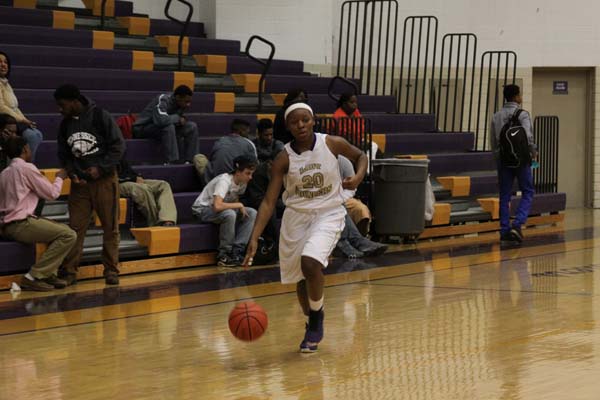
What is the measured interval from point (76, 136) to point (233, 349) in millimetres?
3704

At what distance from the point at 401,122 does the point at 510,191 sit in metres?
3.22

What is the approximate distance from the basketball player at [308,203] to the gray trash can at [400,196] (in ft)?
21.0

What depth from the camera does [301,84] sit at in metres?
17.3

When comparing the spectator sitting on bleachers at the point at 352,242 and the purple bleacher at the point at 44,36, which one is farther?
the purple bleacher at the point at 44,36

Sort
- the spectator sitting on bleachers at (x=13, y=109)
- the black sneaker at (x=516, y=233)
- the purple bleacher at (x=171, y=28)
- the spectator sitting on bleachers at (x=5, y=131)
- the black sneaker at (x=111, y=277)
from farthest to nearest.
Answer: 1. the purple bleacher at (x=171, y=28)
2. the black sneaker at (x=516, y=233)
3. the spectator sitting on bleachers at (x=13, y=109)
4. the spectator sitting on bleachers at (x=5, y=131)
5. the black sneaker at (x=111, y=277)

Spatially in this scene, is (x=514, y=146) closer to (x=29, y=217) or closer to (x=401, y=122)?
(x=401, y=122)

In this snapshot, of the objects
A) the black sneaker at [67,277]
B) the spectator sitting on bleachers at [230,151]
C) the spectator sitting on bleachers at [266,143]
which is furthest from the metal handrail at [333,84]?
the black sneaker at [67,277]

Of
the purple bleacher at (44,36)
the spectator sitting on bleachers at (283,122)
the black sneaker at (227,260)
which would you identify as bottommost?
the black sneaker at (227,260)

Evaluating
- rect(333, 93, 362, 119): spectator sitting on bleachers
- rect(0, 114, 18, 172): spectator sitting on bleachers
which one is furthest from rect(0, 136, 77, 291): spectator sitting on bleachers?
rect(333, 93, 362, 119): spectator sitting on bleachers

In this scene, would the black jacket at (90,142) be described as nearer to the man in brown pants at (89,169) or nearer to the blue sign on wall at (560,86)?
the man in brown pants at (89,169)

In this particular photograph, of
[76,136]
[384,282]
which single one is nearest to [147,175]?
[76,136]

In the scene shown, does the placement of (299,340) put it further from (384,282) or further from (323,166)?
(384,282)

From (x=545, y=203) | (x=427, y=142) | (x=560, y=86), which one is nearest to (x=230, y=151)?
(x=427, y=142)

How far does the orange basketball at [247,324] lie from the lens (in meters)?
7.13
